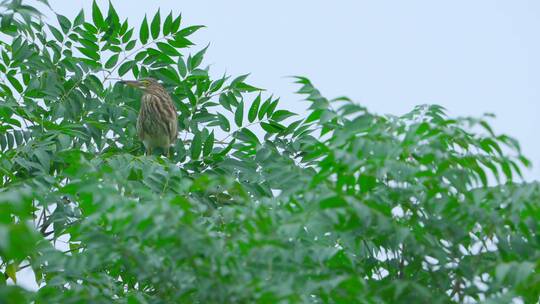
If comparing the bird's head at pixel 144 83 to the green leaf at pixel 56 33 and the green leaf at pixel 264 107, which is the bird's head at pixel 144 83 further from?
the green leaf at pixel 264 107

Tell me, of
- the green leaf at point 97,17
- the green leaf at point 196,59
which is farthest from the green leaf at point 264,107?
the green leaf at point 97,17

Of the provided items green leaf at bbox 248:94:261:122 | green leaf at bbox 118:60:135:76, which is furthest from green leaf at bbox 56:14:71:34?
green leaf at bbox 248:94:261:122

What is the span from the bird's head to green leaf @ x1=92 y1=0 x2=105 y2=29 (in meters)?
0.46

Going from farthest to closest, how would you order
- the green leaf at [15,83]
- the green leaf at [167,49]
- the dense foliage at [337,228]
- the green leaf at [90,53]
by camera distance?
the green leaf at [167,49] → the green leaf at [90,53] → the green leaf at [15,83] → the dense foliage at [337,228]

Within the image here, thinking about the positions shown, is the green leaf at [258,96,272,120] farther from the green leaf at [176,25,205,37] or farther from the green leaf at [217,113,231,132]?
the green leaf at [176,25,205,37]

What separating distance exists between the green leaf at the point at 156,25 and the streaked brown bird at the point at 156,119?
1.67ft

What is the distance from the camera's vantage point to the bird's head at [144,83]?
22.5 feet

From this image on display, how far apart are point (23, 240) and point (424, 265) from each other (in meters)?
1.74

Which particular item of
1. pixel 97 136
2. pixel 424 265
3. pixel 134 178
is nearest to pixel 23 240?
pixel 424 265

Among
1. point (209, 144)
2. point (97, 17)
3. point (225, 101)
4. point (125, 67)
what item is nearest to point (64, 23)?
point (97, 17)

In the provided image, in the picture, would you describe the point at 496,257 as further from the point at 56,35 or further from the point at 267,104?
the point at 56,35

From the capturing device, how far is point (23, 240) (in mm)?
2545

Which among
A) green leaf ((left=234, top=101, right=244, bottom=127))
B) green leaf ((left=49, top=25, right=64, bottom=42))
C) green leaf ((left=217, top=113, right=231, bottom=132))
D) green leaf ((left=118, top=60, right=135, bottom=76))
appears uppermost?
green leaf ((left=49, top=25, right=64, bottom=42))

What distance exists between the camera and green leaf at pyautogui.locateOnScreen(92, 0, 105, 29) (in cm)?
653
